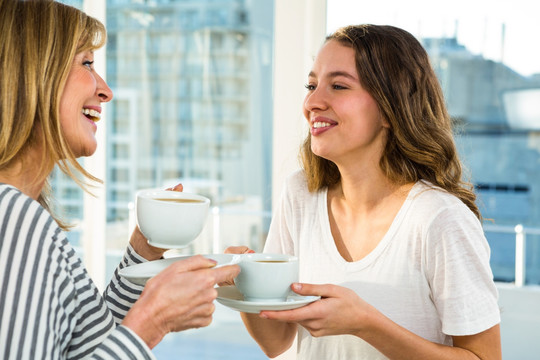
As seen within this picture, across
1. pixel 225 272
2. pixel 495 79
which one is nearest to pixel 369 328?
pixel 225 272

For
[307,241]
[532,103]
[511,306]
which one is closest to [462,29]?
[532,103]

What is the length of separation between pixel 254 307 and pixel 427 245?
514 millimetres

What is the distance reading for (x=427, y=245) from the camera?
4.61 feet

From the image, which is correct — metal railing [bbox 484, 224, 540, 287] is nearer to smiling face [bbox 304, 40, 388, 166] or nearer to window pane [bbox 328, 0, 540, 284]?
window pane [bbox 328, 0, 540, 284]

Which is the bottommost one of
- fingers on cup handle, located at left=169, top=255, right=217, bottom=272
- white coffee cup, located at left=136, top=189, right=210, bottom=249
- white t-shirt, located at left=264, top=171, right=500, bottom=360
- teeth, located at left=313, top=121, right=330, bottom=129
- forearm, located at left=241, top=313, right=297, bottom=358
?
forearm, located at left=241, top=313, right=297, bottom=358

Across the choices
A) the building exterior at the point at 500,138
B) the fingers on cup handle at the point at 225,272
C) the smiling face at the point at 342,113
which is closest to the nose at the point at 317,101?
the smiling face at the point at 342,113

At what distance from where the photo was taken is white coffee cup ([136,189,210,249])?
109 centimetres

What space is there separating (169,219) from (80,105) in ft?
0.97

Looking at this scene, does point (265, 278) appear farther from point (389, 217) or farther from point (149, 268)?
point (389, 217)

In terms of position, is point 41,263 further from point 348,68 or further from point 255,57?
point 255,57

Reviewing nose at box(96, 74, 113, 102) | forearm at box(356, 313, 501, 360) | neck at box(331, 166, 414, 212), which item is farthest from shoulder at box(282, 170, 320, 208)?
nose at box(96, 74, 113, 102)

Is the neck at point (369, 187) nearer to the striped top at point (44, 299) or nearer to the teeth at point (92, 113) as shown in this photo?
the teeth at point (92, 113)

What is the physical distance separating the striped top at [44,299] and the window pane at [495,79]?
129cm

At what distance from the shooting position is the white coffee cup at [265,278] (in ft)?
3.63
